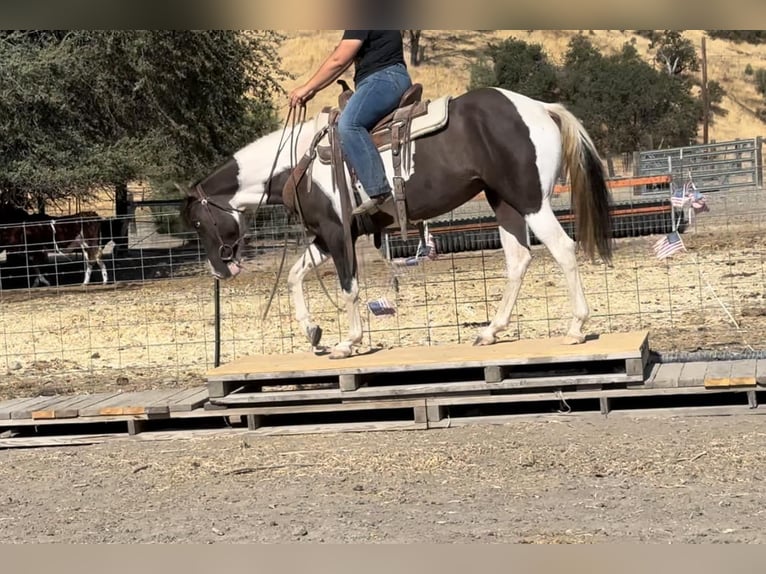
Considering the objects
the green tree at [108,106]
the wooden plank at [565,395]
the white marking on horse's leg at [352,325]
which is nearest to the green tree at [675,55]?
the green tree at [108,106]

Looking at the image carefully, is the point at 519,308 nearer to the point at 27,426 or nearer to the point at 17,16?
the point at 27,426

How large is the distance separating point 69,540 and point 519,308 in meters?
7.36

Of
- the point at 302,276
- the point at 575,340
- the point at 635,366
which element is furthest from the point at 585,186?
the point at 302,276

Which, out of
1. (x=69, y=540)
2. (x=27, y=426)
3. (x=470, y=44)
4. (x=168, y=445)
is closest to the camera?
Answer: (x=69, y=540)

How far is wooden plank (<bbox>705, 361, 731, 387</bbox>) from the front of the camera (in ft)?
20.4

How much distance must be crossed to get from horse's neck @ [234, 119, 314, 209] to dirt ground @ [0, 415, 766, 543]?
6.11 ft

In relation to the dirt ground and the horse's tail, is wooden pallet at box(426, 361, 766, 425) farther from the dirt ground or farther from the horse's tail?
the horse's tail

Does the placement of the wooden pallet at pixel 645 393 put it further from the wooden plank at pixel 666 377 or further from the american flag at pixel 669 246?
the american flag at pixel 669 246

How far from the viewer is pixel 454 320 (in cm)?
1091

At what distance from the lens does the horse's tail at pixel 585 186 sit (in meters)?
6.89

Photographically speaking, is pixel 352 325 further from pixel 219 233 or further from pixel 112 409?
pixel 112 409

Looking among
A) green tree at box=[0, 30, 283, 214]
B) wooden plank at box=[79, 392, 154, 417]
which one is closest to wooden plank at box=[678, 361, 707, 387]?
wooden plank at box=[79, 392, 154, 417]

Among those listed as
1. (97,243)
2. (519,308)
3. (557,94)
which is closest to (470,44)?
(557,94)

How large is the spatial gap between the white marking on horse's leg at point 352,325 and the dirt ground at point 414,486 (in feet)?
2.54
